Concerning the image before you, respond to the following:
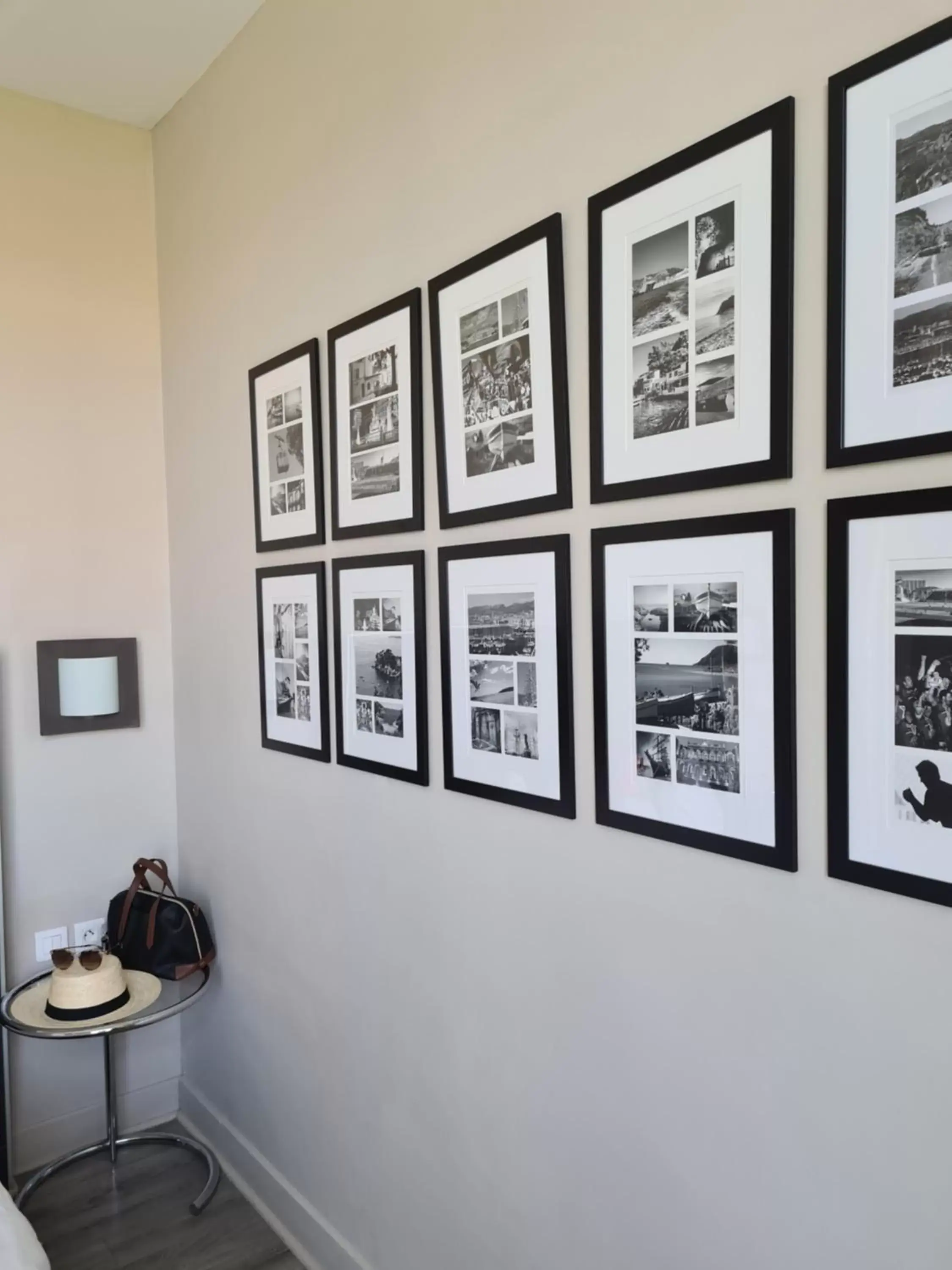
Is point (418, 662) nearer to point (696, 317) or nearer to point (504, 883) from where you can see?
point (504, 883)

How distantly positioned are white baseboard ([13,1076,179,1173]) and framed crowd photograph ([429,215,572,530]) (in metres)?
2.12

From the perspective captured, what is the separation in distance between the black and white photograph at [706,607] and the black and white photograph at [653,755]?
0.16 meters

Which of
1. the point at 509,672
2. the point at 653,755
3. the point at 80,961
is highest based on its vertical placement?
the point at 509,672

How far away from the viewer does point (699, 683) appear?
123 cm

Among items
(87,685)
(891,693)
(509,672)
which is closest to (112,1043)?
(87,685)

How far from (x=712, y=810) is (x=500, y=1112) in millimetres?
778

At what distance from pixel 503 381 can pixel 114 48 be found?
1.60 m

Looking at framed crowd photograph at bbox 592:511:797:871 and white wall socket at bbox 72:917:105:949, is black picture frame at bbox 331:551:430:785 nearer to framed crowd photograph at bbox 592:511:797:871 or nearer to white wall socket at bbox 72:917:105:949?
framed crowd photograph at bbox 592:511:797:871

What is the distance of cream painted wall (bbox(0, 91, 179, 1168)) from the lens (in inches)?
97.5

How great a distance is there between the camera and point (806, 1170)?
113cm

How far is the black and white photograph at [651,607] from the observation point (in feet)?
4.16

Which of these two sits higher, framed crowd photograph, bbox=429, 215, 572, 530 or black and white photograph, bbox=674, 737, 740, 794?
framed crowd photograph, bbox=429, 215, 572, 530

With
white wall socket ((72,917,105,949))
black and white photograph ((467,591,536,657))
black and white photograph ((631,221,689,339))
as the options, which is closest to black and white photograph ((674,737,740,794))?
black and white photograph ((467,591,536,657))

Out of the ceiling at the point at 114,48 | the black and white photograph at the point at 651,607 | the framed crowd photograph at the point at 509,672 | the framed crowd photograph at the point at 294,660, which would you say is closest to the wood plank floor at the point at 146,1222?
the framed crowd photograph at the point at 294,660
